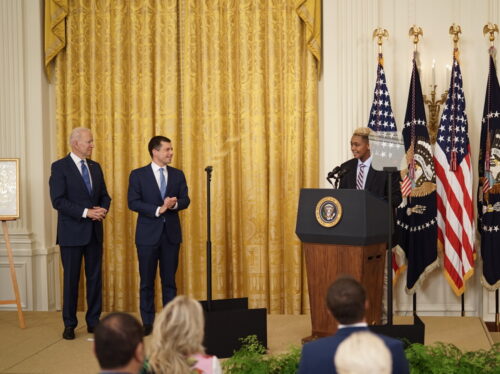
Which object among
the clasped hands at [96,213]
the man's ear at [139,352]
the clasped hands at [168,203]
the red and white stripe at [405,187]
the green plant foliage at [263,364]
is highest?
the red and white stripe at [405,187]

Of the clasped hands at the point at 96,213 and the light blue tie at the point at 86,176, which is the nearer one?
the clasped hands at the point at 96,213

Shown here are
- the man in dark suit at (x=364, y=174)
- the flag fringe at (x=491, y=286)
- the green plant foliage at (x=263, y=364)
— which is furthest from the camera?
the flag fringe at (x=491, y=286)

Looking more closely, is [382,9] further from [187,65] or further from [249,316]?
[249,316]

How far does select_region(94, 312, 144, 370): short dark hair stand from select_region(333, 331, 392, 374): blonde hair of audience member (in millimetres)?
594

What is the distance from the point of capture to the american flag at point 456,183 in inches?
232

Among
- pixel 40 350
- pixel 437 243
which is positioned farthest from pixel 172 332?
pixel 437 243

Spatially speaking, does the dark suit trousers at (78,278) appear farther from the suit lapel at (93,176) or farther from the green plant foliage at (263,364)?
the green plant foliage at (263,364)

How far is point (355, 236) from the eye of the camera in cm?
462

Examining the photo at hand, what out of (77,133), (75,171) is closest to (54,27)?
(77,133)

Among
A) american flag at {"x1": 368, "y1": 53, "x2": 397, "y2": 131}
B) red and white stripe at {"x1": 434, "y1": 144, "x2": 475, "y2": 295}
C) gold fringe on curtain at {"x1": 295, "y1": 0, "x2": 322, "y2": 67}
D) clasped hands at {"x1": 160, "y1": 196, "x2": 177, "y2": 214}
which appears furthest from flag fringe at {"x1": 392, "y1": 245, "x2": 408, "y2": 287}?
clasped hands at {"x1": 160, "y1": 196, "x2": 177, "y2": 214}

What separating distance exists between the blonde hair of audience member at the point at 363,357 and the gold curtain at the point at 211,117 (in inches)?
181

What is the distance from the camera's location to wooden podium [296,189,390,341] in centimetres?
464

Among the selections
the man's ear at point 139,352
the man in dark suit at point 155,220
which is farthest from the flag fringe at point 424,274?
the man's ear at point 139,352

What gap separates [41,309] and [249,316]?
9.33ft
